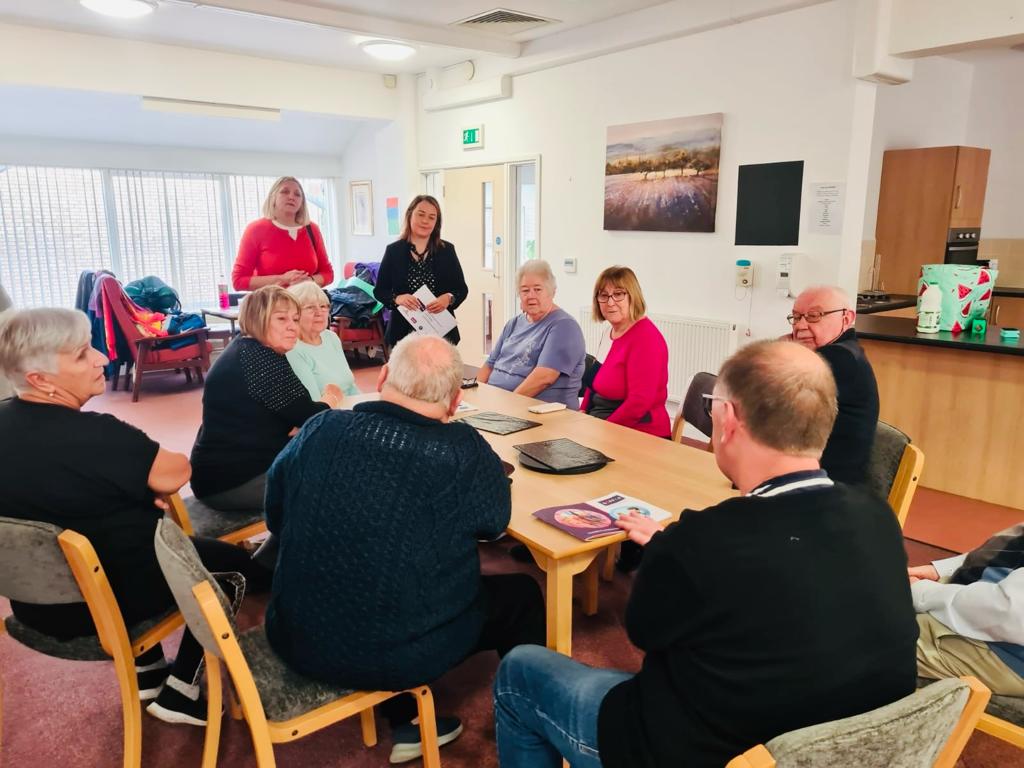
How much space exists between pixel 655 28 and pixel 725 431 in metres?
4.23

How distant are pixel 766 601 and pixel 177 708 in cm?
177

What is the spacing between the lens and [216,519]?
2400mm

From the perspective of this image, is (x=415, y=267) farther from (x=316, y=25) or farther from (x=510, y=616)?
(x=510, y=616)

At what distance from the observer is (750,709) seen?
1060 millimetres

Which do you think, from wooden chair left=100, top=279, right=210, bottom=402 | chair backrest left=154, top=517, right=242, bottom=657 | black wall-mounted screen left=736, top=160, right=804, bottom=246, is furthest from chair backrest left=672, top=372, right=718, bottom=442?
wooden chair left=100, top=279, right=210, bottom=402

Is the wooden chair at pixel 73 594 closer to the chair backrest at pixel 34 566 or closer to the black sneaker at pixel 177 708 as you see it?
the chair backrest at pixel 34 566

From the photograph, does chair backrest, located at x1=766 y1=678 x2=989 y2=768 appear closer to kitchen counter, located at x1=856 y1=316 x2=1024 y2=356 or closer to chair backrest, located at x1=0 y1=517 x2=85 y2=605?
chair backrest, located at x1=0 y1=517 x2=85 y2=605

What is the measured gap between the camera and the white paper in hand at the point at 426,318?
3.90 m

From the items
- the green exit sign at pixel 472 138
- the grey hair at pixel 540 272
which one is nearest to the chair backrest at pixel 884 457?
the grey hair at pixel 540 272

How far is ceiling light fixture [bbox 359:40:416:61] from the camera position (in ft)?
18.1

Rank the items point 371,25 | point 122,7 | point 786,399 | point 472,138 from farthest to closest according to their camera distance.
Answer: point 472,138 < point 371,25 < point 122,7 < point 786,399

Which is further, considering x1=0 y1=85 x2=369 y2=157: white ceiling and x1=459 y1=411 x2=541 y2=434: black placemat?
x1=0 y1=85 x2=369 y2=157: white ceiling

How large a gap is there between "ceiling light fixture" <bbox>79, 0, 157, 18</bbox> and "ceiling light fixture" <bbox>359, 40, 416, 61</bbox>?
1.56 meters

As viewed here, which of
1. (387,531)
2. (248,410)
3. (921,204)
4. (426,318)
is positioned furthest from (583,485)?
(921,204)
